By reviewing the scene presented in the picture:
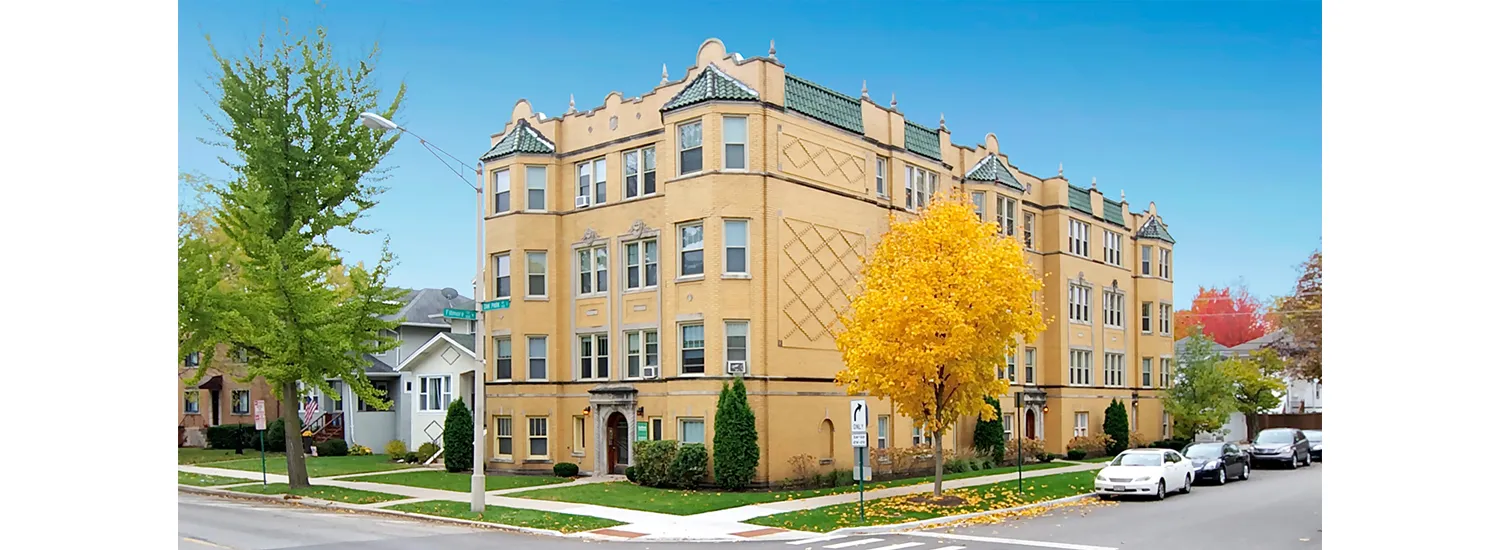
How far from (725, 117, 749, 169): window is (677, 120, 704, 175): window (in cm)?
74

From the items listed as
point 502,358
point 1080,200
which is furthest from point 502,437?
point 1080,200

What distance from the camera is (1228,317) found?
57.5 meters

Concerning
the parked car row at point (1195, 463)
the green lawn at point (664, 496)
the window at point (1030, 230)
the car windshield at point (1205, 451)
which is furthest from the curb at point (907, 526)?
the window at point (1030, 230)

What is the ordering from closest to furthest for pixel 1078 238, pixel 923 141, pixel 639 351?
1. pixel 639 351
2. pixel 923 141
3. pixel 1078 238

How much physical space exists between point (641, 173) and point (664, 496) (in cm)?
987

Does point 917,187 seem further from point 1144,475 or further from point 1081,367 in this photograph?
point 1081,367

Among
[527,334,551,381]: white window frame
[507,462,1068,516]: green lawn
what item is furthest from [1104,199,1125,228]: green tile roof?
[527,334,551,381]: white window frame

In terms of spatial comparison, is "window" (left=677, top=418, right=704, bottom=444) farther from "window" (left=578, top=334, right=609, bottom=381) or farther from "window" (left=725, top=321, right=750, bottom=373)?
"window" (left=578, top=334, right=609, bottom=381)

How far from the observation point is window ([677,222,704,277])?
3050 cm

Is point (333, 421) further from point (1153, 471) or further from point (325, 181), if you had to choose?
point (1153, 471)

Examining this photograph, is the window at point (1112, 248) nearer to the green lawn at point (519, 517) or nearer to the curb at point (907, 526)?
the curb at point (907, 526)

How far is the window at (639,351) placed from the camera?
3238cm

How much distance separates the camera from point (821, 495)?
28.2 metres

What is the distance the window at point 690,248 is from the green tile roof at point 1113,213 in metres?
24.2
